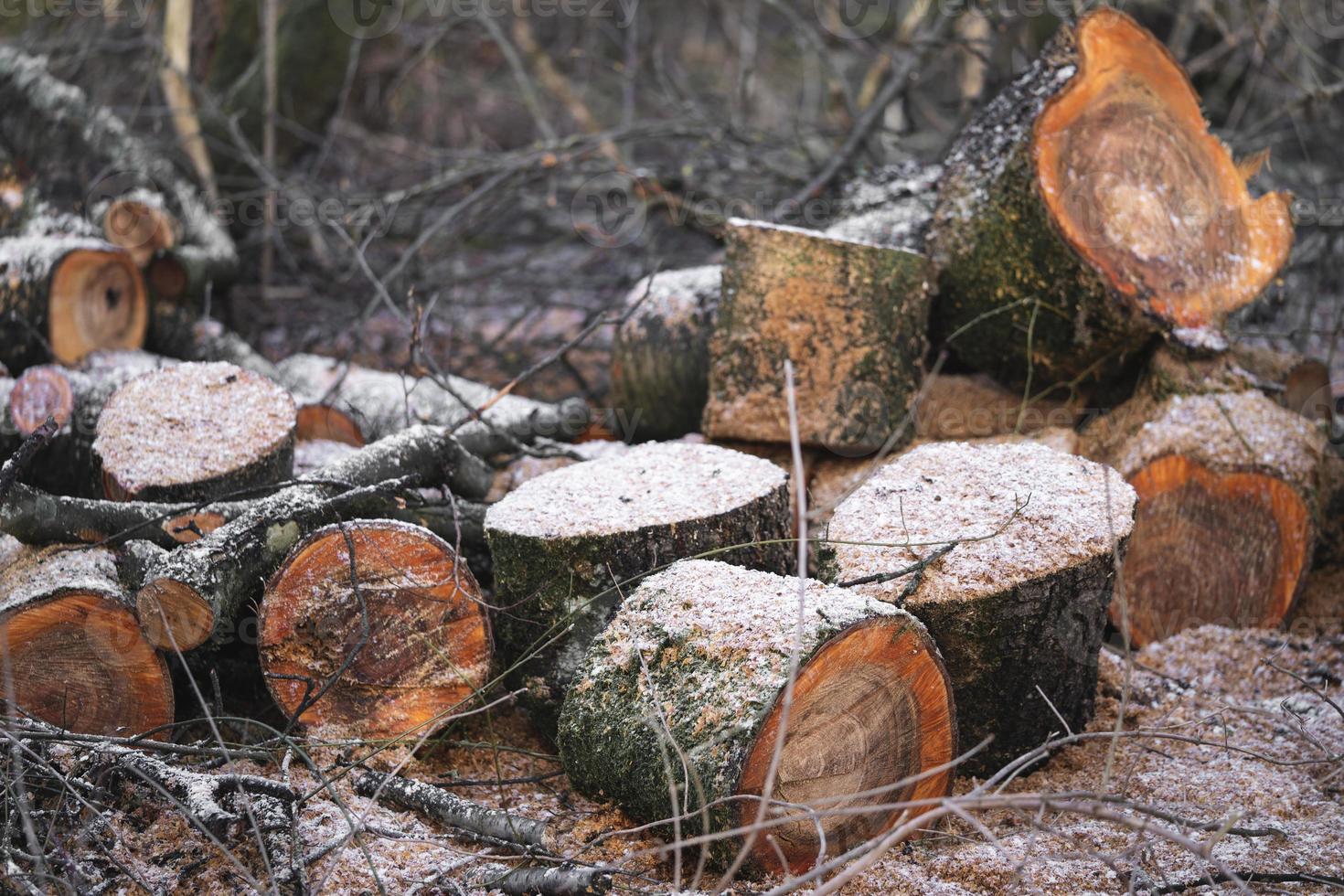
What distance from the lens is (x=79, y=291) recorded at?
360cm

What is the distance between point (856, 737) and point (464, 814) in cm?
71

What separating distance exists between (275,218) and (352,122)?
1.89m

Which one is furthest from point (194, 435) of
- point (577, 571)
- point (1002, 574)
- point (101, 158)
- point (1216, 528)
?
point (1216, 528)

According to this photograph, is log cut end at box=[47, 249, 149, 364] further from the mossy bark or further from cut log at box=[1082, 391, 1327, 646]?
cut log at box=[1082, 391, 1327, 646]

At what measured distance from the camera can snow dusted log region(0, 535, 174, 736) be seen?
79.0 inches

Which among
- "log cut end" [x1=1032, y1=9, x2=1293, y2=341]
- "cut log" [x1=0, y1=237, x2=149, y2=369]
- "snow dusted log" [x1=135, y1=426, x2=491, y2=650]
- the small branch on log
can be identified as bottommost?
the small branch on log

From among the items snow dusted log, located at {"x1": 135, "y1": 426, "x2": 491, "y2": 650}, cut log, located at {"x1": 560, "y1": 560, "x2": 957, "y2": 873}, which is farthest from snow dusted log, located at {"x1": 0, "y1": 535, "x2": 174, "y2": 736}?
cut log, located at {"x1": 560, "y1": 560, "x2": 957, "y2": 873}

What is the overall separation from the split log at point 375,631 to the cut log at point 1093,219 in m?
1.70

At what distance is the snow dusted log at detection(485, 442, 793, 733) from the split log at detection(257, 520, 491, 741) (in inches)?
4.0

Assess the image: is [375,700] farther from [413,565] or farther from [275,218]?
[275,218]

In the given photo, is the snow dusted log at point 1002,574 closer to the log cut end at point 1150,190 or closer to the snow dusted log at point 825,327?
the snow dusted log at point 825,327

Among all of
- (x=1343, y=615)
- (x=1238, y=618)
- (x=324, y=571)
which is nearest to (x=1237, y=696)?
(x=1238, y=618)

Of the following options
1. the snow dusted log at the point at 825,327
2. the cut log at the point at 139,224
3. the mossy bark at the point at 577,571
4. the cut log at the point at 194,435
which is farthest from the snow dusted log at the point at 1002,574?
the cut log at the point at 139,224

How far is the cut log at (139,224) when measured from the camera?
387 centimetres
